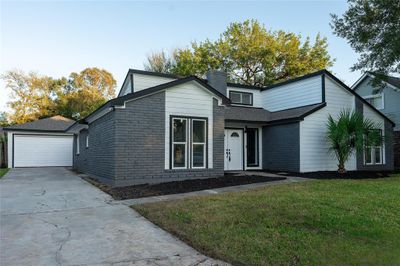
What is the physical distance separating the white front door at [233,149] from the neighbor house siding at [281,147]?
4.24 feet

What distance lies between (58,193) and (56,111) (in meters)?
31.9

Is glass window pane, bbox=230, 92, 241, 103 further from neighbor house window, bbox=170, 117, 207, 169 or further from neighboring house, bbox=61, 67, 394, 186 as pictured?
neighbor house window, bbox=170, 117, 207, 169

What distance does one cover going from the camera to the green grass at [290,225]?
407 cm

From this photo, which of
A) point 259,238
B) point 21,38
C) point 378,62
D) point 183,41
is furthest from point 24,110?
point 259,238

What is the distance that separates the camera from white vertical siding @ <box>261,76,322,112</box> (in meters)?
15.4

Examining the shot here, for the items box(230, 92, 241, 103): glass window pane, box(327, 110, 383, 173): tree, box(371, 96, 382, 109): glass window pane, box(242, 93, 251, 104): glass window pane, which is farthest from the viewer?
box(371, 96, 382, 109): glass window pane

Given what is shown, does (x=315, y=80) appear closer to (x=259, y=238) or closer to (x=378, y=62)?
(x=378, y=62)

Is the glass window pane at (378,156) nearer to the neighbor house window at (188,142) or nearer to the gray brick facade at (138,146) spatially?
the gray brick facade at (138,146)

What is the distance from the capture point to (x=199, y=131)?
38.9ft

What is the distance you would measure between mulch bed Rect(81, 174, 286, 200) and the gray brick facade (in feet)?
1.56

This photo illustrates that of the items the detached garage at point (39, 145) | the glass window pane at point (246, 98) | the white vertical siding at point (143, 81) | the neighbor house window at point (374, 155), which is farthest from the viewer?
the detached garage at point (39, 145)

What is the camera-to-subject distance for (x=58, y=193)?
9.40 m

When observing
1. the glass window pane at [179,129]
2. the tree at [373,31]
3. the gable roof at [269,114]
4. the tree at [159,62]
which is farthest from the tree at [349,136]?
the tree at [159,62]

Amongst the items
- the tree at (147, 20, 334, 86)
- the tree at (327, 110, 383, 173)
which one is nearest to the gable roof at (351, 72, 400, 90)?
the tree at (327, 110, 383, 173)
